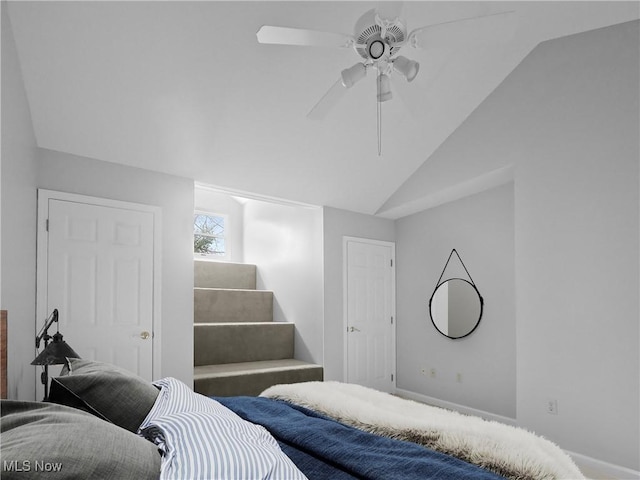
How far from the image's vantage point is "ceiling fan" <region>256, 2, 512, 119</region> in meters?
2.17

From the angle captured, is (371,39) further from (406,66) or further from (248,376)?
(248,376)

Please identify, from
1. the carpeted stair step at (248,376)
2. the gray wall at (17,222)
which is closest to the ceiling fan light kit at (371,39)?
the gray wall at (17,222)

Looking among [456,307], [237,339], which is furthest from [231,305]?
[456,307]

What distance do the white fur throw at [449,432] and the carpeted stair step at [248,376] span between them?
5.95ft

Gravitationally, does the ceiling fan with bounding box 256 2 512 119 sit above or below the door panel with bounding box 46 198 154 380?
above

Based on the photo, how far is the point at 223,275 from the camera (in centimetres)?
579

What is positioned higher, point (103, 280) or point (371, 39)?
point (371, 39)

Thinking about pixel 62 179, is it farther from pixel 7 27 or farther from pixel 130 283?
pixel 7 27

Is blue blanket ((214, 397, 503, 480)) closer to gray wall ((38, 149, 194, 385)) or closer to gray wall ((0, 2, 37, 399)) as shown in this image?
gray wall ((0, 2, 37, 399))

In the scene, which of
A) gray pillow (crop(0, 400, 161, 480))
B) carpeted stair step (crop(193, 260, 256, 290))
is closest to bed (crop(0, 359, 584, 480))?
gray pillow (crop(0, 400, 161, 480))

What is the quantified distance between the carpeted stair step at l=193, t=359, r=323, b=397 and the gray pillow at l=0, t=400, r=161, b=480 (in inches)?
120

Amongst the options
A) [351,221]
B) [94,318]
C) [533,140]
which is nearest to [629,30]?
[533,140]

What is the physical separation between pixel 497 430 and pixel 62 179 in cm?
330

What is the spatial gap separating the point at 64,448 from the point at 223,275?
16.3 ft
